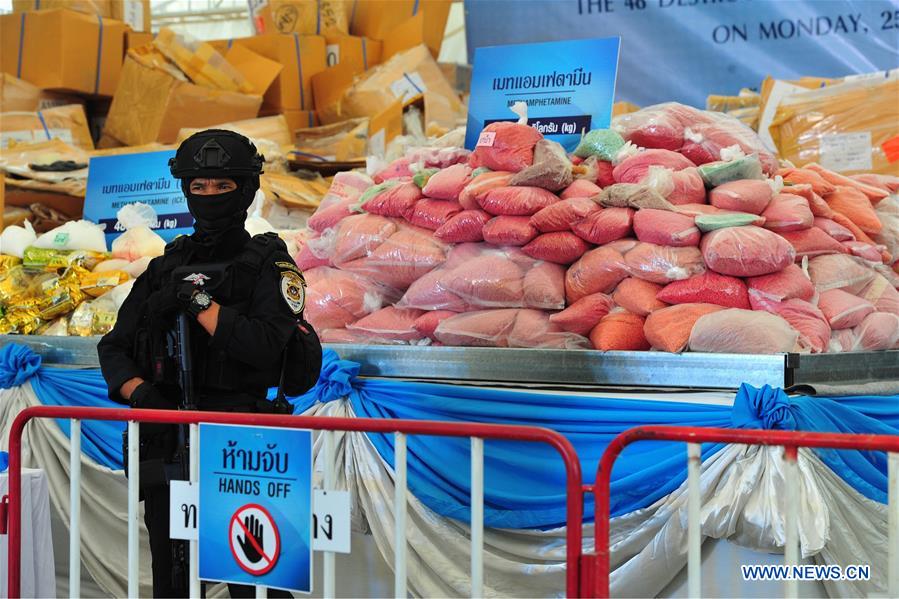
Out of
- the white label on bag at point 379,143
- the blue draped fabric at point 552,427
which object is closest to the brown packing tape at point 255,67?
the white label on bag at point 379,143

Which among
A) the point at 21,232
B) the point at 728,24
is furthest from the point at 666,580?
the point at 728,24

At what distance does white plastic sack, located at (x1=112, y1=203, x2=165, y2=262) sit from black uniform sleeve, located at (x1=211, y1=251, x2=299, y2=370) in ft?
6.86

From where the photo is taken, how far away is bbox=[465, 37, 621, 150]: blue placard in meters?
4.16

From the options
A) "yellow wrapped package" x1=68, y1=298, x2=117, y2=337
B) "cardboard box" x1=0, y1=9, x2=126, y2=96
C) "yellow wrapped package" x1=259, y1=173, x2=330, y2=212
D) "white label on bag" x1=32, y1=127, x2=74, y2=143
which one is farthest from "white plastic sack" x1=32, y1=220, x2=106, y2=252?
"cardboard box" x1=0, y1=9, x2=126, y2=96

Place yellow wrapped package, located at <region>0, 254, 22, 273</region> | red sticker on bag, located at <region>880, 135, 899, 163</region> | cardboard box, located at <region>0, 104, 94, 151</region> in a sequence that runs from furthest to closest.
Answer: cardboard box, located at <region>0, 104, 94, 151</region> → red sticker on bag, located at <region>880, 135, 899, 163</region> → yellow wrapped package, located at <region>0, 254, 22, 273</region>

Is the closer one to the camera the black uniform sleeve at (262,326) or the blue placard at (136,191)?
the black uniform sleeve at (262,326)

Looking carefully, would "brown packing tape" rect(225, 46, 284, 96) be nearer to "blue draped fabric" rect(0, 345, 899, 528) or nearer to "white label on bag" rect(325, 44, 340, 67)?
"white label on bag" rect(325, 44, 340, 67)

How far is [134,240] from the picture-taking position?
488cm

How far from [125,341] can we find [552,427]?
1.22 meters

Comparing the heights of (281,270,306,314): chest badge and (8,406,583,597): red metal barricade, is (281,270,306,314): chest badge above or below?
above

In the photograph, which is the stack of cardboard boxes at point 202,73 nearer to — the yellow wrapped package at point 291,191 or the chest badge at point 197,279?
the yellow wrapped package at point 291,191

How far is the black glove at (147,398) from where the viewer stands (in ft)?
8.96

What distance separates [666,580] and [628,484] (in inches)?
11.1

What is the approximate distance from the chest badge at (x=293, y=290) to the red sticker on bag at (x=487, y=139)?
4.49 ft
